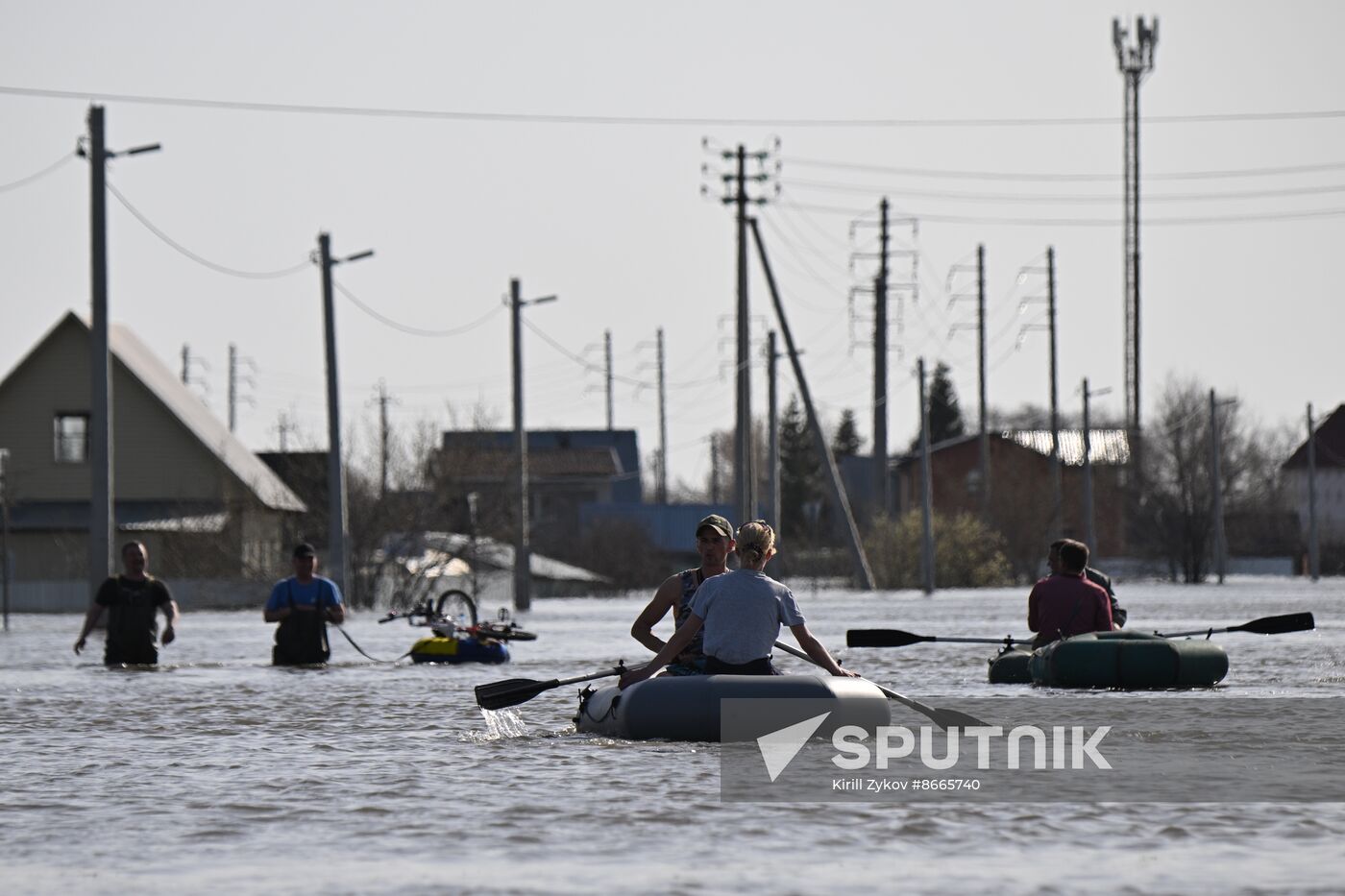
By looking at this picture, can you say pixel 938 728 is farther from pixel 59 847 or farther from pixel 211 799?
pixel 59 847

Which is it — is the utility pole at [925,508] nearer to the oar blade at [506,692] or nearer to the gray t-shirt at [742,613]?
the oar blade at [506,692]

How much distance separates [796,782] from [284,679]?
1296cm

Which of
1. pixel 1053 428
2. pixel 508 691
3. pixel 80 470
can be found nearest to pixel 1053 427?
pixel 1053 428

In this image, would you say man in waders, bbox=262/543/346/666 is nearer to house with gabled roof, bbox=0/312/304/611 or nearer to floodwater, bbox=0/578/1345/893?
floodwater, bbox=0/578/1345/893

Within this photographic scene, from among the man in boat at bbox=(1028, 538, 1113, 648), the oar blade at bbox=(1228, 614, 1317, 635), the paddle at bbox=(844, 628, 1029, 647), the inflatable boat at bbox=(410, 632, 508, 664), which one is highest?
the man in boat at bbox=(1028, 538, 1113, 648)

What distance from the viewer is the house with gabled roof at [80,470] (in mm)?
66250

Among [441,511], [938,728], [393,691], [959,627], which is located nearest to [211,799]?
[938,728]

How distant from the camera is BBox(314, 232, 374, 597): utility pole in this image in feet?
157

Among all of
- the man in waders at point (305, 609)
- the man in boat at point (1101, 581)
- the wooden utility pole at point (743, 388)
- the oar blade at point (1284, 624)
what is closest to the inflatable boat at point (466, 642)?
the man in waders at point (305, 609)

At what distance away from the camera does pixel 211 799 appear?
44.8 feet

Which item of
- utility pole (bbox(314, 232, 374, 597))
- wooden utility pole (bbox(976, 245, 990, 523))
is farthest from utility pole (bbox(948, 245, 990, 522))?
utility pole (bbox(314, 232, 374, 597))

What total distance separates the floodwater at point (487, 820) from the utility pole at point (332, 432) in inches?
953

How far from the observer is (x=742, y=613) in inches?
664

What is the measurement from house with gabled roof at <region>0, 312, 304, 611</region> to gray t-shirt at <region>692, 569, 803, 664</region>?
162ft
